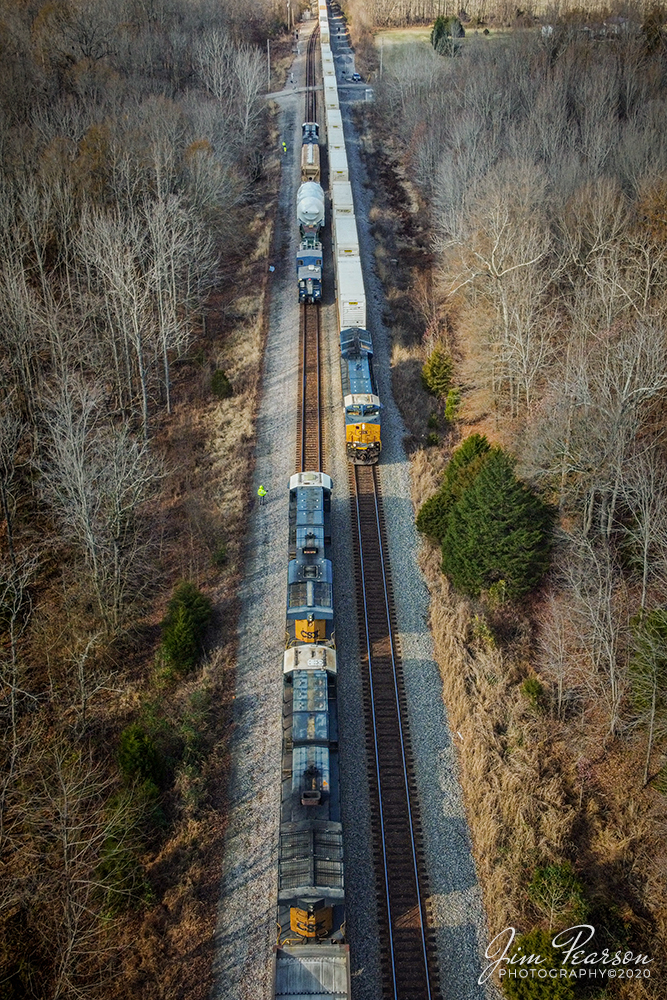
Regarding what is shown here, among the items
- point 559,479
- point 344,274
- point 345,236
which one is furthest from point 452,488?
point 345,236

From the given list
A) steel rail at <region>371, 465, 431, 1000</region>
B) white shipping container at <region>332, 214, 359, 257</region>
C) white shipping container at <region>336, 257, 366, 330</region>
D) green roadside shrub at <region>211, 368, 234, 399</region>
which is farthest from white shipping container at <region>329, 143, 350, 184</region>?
steel rail at <region>371, 465, 431, 1000</region>

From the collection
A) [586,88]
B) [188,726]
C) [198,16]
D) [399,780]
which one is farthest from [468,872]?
[198,16]

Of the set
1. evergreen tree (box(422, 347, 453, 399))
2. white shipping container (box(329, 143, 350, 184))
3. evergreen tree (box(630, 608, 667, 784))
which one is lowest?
evergreen tree (box(630, 608, 667, 784))

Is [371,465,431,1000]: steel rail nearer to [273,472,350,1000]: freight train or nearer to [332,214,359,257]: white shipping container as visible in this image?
[273,472,350,1000]: freight train

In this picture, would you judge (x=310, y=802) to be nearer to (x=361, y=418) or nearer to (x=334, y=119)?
(x=361, y=418)

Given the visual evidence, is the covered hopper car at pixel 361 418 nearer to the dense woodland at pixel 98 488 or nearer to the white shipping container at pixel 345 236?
the dense woodland at pixel 98 488

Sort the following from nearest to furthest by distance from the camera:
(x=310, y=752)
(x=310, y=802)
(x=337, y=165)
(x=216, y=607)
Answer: (x=310, y=802) < (x=310, y=752) < (x=216, y=607) < (x=337, y=165)

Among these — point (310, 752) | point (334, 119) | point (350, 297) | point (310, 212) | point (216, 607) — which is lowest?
point (216, 607)

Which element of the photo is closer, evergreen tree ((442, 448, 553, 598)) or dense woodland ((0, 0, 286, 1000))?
dense woodland ((0, 0, 286, 1000))
